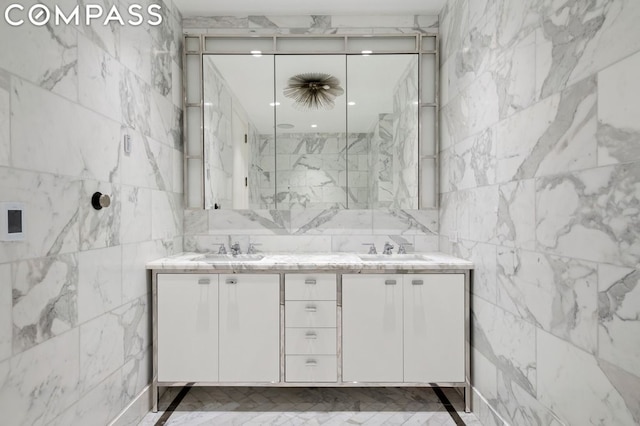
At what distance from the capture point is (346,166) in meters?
2.74

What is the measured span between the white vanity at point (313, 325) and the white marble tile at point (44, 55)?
1105mm

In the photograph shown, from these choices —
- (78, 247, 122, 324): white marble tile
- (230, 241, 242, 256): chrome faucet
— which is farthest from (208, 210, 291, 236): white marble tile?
(78, 247, 122, 324): white marble tile

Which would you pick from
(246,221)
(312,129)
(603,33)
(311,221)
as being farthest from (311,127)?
(603,33)

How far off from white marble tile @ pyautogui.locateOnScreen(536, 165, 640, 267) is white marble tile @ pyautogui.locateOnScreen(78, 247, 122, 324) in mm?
1949

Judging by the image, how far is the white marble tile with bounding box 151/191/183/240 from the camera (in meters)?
2.30

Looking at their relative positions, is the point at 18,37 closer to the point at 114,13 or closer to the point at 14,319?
the point at 114,13

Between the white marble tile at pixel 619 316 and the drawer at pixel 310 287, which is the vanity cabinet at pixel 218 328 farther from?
the white marble tile at pixel 619 316

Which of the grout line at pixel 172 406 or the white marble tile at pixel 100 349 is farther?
the grout line at pixel 172 406

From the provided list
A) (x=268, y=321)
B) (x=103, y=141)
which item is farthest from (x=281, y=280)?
(x=103, y=141)

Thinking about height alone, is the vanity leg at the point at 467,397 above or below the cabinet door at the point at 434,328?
below

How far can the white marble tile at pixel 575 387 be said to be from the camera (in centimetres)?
116

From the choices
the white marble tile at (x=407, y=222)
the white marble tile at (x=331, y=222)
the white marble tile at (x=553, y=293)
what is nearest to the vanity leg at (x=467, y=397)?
the white marble tile at (x=553, y=293)

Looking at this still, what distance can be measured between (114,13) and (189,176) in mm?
1180

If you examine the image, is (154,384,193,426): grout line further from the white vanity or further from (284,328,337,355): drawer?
(284,328,337,355): drawer
